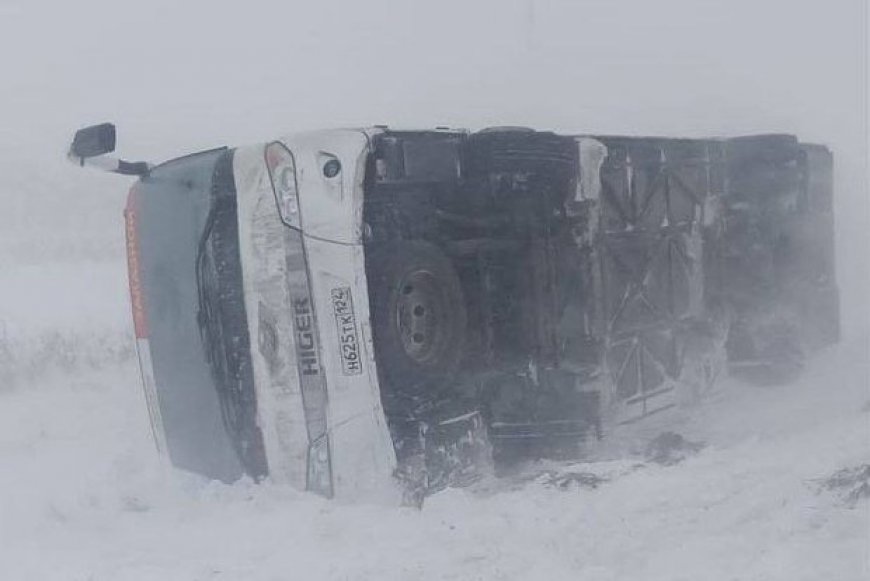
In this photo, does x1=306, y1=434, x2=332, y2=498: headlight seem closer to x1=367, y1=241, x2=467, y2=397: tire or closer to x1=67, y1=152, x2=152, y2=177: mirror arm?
x1=367, y1=241, x2=467, y2=397: tire

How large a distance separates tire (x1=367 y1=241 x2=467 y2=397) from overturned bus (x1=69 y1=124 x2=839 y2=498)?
0.03 ft

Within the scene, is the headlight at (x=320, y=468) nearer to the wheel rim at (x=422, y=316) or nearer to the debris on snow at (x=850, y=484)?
the wheel rim at (x=422, y=316)

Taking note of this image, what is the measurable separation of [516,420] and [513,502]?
3.19 ft

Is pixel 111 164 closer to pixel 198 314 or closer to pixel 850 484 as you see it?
pixel 198 314

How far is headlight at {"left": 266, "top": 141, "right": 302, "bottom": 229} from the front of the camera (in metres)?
5.40

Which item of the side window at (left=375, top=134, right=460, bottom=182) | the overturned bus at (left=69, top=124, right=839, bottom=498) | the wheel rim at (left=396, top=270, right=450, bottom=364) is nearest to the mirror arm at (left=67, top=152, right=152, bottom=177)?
the overturned bus at (left=69, top=124, right=839, bottom=498)

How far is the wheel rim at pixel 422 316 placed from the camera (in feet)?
18.4

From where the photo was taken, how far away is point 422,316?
5723 millimetres

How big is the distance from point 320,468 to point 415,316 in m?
0.90

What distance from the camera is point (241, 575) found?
4516mm

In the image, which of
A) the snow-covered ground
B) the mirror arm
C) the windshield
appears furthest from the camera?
the mirror arm

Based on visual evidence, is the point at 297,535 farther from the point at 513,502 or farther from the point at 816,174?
the point at 816,174

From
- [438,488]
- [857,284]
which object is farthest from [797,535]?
[857,284]

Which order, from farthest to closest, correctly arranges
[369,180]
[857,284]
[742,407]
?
[857,284] → [742,407] → [369,180]
